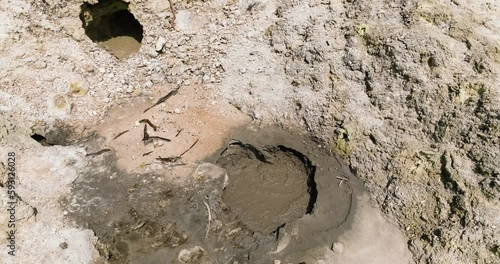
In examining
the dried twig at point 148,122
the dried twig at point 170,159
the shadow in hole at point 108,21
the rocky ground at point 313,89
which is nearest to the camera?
the rocky ground at point 313,89

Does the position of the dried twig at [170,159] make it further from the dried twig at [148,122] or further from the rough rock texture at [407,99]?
the rough rock texture at [407,99]

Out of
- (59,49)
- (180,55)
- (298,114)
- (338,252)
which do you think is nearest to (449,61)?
(298,114)

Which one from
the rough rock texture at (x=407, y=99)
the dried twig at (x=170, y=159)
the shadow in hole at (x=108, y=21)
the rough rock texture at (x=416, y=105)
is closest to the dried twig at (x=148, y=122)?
the dried twig at (x=170, y=159)

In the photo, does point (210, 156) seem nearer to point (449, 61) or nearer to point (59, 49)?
point (59, 49)

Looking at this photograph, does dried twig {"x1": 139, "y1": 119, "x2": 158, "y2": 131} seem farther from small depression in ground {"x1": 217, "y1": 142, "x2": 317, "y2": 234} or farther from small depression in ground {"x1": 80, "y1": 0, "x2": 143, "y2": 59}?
small depression in ground {"x1": 80, "y1": 0, "x2": 143, "y2": 59}

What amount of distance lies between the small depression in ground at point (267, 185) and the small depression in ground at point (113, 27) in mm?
3068

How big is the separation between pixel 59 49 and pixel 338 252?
5.49 meters

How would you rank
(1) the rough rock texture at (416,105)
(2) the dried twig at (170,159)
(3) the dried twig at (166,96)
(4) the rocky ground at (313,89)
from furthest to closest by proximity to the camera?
(3) the dried twig at (166,96), (2) the dried twig at (170,159), (4) the rocky ground at (313,89), (1) the rough rock texture at (416,105)

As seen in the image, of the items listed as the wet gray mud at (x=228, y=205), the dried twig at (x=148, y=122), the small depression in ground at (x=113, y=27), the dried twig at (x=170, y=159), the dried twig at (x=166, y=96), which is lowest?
the wet gray mud at (x=228, y=205)

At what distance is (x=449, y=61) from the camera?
628 cm

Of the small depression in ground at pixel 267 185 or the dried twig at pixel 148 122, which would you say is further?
the dried twig at pixel 148 122

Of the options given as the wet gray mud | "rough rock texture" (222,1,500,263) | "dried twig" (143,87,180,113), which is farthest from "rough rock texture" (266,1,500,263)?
"dried twig" (143,87,180,113)

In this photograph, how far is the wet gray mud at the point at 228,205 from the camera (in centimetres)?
636

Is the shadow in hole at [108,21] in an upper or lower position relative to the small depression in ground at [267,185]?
upper
